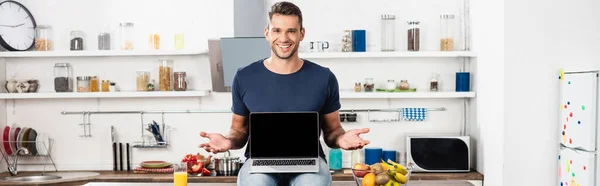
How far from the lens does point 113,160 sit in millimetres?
5836

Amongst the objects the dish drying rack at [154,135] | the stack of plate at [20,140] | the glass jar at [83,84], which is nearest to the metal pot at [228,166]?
the dish drying rack at [154,135]

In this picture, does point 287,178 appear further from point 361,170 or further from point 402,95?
point 402,95

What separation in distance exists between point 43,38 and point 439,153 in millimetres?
3232

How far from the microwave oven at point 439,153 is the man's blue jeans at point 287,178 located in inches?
105

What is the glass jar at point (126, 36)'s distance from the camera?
18.5 feet

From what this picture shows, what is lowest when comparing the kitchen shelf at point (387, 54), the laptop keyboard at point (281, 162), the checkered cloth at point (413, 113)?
the laptop keyboard at point (281, 162)

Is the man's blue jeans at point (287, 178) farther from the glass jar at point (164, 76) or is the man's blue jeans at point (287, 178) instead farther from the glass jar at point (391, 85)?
the glass jar at point (164, 76)

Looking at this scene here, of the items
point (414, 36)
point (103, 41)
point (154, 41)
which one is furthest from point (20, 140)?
point (414, 36)

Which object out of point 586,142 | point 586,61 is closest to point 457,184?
point 586,142

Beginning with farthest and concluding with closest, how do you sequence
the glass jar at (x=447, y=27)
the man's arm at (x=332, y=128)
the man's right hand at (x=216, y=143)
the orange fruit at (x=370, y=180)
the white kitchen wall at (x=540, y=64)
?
1. the glass jar at (x=447, y=27)
2. the white kitchen wall at (x=540, y=64)
3. the man's arm at (x=332, y=128)
4. the orange fruit at (x=370, y=180)
5. the man's right hand at (x=216, y=143)

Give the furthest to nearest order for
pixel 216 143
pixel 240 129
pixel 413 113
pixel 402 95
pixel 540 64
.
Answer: pixel 413 113 < pixel 402 95 < pixel 540 64 < pixel 240 129 < pixel 216 143

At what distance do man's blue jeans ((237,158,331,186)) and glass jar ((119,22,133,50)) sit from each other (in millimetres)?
2990

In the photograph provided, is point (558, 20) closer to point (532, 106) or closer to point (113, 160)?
point (532, 106)

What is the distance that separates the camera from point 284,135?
2.97m
